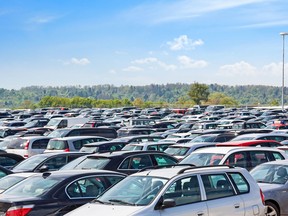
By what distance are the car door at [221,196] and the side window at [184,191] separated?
19 cm

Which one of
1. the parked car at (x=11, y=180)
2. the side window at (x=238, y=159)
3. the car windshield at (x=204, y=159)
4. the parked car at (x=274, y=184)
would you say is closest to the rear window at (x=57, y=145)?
the car windshield at (x=204, y=159)

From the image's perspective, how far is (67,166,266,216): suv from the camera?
9.63 metres

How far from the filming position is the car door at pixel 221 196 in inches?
405

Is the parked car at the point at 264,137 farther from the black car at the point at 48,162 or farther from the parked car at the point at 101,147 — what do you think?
the black car at the point at 48,162

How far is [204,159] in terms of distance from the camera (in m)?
16.4

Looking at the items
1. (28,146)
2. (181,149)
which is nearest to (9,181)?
(181,149)

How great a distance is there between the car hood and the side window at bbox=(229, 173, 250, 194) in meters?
2.18

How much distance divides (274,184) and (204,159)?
326 cm

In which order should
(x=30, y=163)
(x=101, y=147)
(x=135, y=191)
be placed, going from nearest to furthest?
(x=135, y=191)
(x=30, y=163)
(x=101, y=147)

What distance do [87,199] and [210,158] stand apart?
5.71 m

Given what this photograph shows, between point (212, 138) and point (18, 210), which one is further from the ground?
point (18, 210)

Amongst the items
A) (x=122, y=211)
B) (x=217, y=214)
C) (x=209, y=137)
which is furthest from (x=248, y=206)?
(x=209, y=137)

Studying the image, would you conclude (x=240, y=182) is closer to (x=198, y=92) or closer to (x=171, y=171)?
(x=171, y=171)

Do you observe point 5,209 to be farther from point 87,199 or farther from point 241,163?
point 241,163
